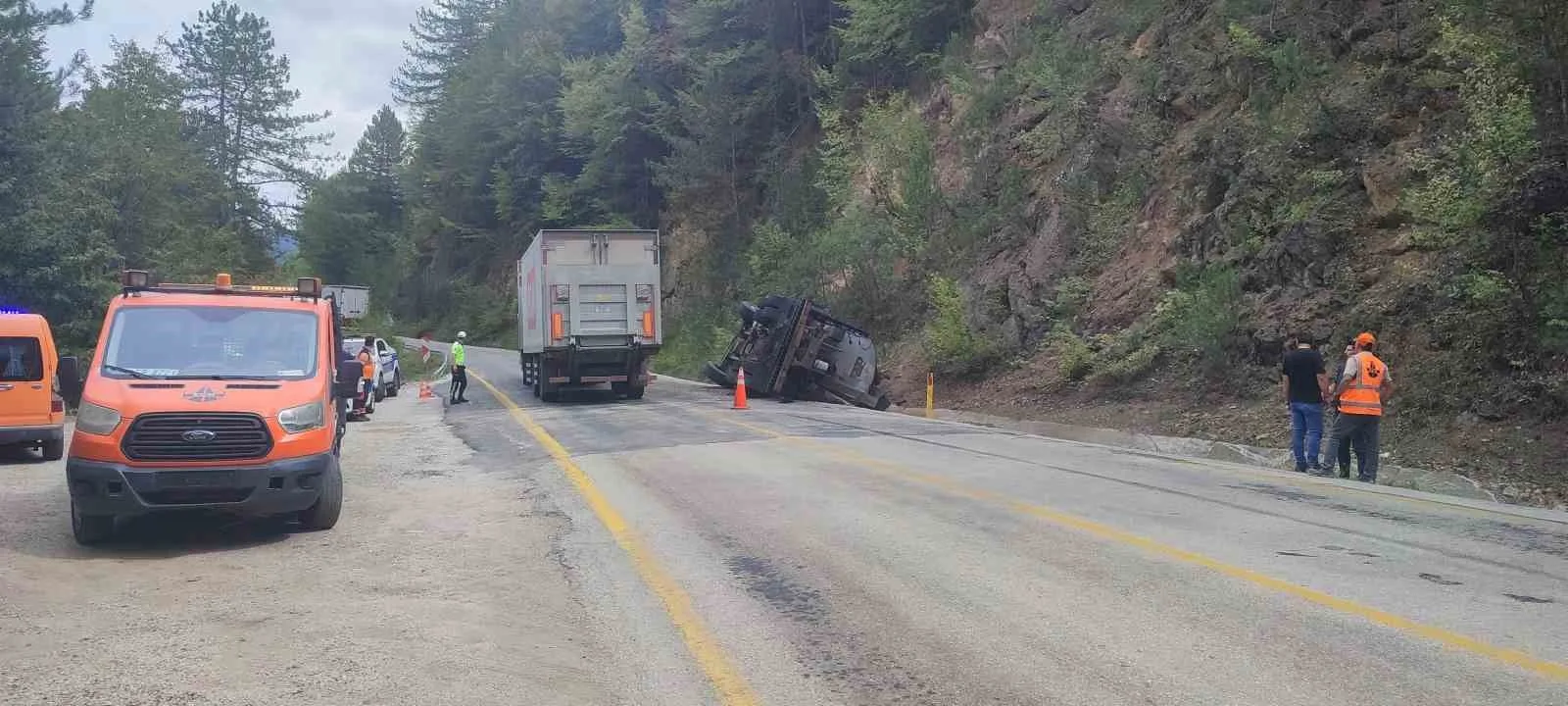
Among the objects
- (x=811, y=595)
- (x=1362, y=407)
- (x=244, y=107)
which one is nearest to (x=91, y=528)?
(x=811, y=595)

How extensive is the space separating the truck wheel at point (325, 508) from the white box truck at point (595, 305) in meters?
14.1

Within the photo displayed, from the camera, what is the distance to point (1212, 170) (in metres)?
19.6

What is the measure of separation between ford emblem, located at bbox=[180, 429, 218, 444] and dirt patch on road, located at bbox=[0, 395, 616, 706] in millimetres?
847

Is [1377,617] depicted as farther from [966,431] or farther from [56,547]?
[966,431]

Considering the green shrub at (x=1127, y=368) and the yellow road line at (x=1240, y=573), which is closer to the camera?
the yellow road line at (x=1240, y=573)

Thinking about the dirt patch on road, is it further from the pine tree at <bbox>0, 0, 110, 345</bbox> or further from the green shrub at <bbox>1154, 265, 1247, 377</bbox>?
the pine tree at <bbox>0, 0, 110, 345</bbox>

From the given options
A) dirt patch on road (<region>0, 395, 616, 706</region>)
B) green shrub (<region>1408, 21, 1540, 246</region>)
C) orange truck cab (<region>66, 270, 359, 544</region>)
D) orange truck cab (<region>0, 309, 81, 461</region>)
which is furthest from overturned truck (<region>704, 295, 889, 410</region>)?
orange truck cab (<region>66, 270, 359, 544</region>)

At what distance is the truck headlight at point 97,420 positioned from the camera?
812cm

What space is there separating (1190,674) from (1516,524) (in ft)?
17.6

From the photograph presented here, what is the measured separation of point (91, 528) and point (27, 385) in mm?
8246

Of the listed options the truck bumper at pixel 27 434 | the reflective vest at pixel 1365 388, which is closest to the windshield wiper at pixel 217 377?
the truck bumper at pixel 27 434

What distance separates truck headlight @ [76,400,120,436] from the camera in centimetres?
812

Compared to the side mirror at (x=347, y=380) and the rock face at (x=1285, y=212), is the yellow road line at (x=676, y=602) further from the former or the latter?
the rock face at (x=1285, y=212)

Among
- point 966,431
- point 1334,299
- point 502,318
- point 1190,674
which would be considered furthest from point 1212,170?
point 502,318
